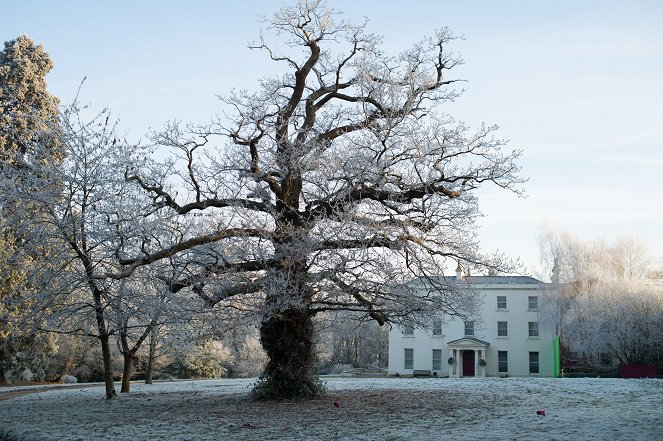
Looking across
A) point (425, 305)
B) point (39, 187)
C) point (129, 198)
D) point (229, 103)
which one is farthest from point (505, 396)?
point (39, 187)

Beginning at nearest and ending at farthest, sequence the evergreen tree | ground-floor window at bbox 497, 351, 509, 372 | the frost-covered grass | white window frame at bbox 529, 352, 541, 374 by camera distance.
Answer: the frost-covered grass < the evergreen tree < white window frame at bbox 529, 352, 541, 374 < ground-floor window at bbox 497, 351, 509, 372

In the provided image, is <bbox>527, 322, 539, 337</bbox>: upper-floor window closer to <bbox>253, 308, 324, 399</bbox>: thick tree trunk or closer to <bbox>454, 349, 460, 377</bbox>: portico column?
<bbox>454, 349, 460, 377</bbox>: portico column

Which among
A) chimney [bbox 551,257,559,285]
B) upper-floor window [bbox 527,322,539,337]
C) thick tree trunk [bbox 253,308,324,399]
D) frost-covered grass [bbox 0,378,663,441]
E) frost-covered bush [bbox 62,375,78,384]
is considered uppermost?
chimney [bbox 551,257,559,285]

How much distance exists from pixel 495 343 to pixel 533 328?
310 cm

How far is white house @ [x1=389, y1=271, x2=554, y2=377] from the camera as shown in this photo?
51438 millimetres

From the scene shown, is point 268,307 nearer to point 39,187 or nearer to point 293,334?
point 293,334

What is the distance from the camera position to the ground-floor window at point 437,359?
53156 millimetres

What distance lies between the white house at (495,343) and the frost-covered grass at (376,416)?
32.8 m

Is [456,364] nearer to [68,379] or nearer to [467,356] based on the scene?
[467,356]

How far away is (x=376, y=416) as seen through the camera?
531 inches

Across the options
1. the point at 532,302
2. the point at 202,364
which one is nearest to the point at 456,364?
the point at 532,302

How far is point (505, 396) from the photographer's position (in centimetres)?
1659

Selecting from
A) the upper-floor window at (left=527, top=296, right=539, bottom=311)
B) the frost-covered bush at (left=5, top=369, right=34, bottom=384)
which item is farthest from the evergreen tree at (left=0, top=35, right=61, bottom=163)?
the upper-floor window at (left=527, top=296, right=539, bottom=311)

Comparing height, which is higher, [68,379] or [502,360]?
[502,360]
